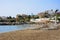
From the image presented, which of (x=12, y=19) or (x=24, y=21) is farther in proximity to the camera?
(x=12, y=19)

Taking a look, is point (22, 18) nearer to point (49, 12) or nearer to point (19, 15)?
point (19, 15)

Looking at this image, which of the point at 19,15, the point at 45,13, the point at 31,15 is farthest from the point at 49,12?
the point at 19,15

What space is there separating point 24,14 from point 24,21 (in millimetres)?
8430

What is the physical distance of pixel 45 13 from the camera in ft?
307

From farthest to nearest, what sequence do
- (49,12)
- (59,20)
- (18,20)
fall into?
(18,20)
(49,12)
(59,20)

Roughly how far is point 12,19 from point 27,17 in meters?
11.3

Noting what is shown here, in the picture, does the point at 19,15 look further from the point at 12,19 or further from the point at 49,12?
the point at 49,12

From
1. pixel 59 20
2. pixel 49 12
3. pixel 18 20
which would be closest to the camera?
pixel 59 20

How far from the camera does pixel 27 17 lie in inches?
3821

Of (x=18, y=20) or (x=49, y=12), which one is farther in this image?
(x=18, y=20)

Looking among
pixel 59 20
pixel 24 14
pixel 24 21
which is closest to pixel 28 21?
pixel 24 21

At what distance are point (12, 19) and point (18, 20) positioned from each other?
20.1 feet

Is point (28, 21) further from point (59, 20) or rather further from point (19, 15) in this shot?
point (59, 20)

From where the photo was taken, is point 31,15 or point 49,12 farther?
point 31,15
